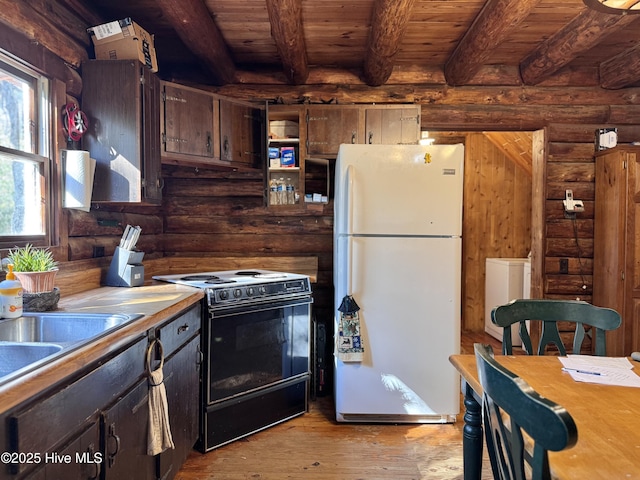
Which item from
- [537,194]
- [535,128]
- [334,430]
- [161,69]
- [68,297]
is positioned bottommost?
[334,430]

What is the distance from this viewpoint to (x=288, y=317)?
2523 mm

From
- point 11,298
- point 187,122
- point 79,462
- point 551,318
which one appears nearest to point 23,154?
point 11,298

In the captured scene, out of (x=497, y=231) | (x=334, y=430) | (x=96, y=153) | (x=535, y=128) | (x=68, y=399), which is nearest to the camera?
(x=68, y=399)

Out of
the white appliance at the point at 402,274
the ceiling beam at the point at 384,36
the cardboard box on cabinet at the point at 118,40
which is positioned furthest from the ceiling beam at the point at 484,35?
the cardboard box on cabinet at the point at 118,40

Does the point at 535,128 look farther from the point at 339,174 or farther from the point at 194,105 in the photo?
the point at 194,105

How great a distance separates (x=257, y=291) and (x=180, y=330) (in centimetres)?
61

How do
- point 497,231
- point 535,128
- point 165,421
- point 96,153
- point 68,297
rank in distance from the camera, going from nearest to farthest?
point 165,421 → point 68,297 → point 96,153 → point 535,128 → point 497,231

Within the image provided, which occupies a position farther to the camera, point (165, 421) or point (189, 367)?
point (189, 367)

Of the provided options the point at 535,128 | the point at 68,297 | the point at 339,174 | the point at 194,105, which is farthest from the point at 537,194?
the point at 68,297

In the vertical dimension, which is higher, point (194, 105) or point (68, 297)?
point (194, 105)

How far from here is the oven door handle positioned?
2.17 meters

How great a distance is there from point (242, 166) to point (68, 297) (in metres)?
1.48

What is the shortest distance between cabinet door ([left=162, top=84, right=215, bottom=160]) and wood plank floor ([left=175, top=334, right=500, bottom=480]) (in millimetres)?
1845

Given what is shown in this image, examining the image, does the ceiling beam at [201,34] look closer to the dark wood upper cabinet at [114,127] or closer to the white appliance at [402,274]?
the dark wood upper cabinet at [114,127]
